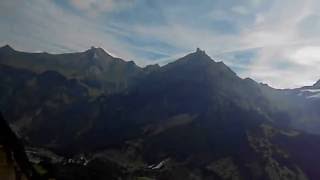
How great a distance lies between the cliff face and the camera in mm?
9297

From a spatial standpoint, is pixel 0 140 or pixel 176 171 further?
pixel 176 171

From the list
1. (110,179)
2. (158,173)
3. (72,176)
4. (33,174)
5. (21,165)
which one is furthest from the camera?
(158,173)

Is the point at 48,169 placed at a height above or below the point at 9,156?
below

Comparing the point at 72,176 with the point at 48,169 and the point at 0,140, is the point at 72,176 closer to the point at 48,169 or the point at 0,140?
the point at 48,169

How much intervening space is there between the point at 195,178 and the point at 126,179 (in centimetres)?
6557

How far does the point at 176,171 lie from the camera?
196m

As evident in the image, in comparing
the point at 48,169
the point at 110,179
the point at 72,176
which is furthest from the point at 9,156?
the point at 110,179

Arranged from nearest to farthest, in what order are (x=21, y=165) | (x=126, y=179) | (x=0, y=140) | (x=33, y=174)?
(x=0, y=140)
(x=21, y=165)
(x=33, y=174)
(x=126, y=179)

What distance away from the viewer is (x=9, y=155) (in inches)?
376

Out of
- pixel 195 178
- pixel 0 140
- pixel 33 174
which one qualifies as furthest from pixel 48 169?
pixel 195 178

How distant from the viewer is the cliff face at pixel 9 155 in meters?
9.30

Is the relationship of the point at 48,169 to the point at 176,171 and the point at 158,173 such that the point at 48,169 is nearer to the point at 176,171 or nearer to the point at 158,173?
the point at 158,173

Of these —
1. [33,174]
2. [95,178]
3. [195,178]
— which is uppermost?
[33,174]

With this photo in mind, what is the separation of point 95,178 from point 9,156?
3363 inches
